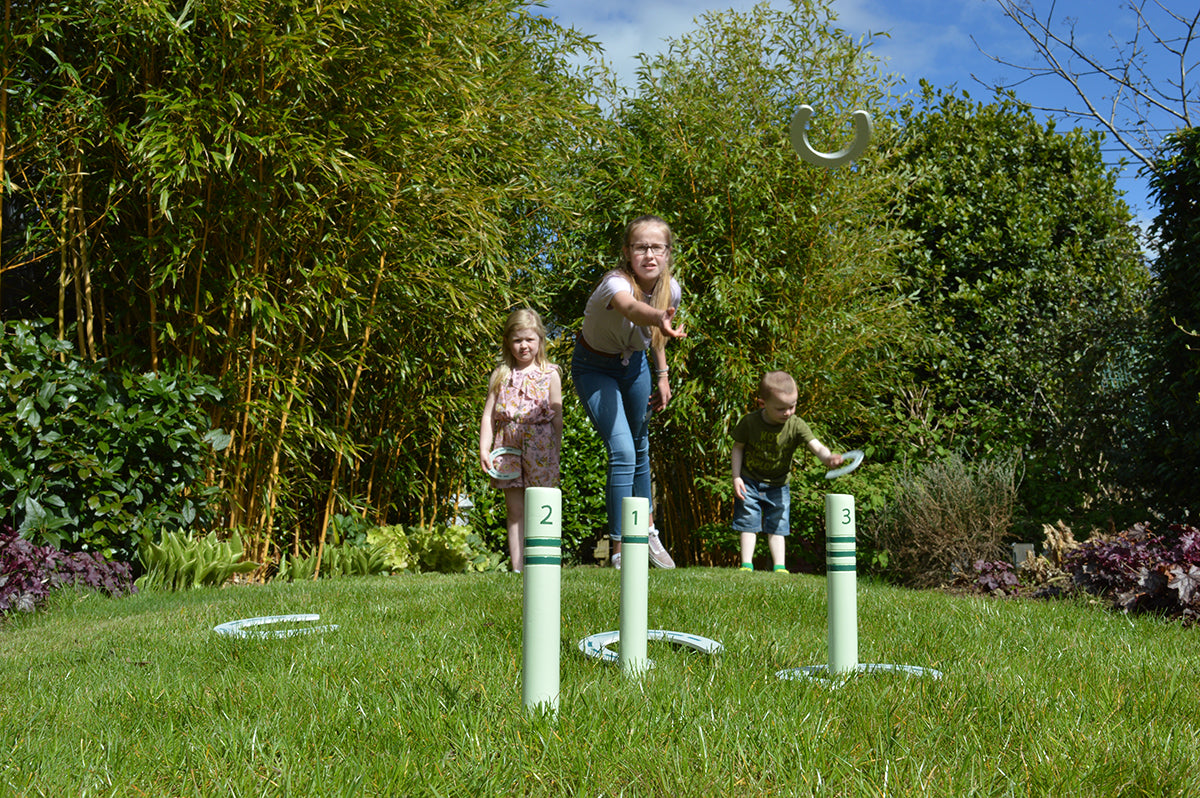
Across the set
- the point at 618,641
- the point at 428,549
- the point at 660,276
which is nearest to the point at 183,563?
the point at 428,549

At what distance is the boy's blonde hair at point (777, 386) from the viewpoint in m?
4.90

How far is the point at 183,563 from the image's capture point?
170 inches

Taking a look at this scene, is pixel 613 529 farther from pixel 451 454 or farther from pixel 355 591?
pixel 451 454

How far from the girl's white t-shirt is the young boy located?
1.26 meters

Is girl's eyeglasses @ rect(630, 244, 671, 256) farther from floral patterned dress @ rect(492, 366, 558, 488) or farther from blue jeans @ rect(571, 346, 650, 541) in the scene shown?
floral patterned dress @ rect(492, 366, 558, 488)

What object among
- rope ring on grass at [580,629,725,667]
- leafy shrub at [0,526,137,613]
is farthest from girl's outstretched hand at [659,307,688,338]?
leafy shrub at [0,526,137,613]

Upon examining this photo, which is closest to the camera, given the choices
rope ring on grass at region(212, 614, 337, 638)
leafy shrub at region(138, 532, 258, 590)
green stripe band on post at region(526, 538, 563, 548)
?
green stripe band on post at region(526, 538, 563, 548)

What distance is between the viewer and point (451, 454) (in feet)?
20.5

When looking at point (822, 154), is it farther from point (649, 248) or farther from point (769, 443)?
point (649, 248)

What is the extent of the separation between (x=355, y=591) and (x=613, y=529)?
3.97 ft

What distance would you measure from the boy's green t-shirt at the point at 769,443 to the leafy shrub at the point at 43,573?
341cm

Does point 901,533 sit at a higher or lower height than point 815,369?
lower

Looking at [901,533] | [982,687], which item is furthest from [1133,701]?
[901,533]

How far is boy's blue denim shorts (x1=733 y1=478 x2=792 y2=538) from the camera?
5.20 meters
